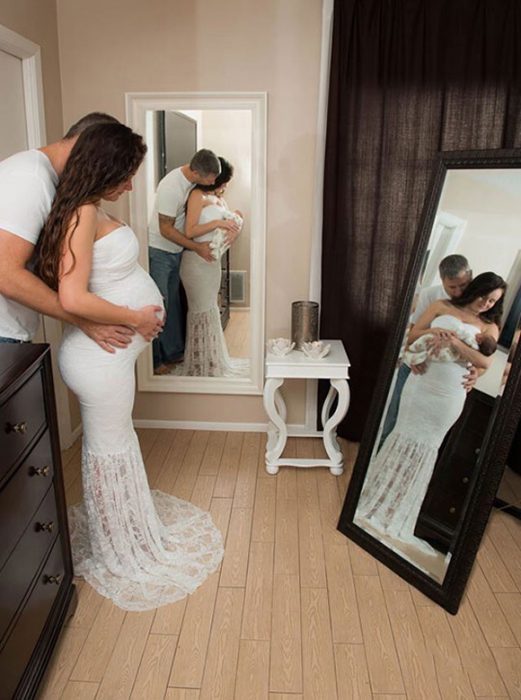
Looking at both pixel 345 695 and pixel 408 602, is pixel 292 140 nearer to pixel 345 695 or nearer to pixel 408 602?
pixel 408 602

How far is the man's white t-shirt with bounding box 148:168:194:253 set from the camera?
313 centimetres

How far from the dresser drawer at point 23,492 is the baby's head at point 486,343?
1479 mm

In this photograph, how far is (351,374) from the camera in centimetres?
332

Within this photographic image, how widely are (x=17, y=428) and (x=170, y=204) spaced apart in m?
1.90

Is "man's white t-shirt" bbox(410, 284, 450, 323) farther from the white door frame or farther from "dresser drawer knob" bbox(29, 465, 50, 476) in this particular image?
the white door frame

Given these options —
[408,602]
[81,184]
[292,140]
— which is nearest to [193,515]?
[408,602]

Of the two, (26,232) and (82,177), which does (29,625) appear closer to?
(26,232)

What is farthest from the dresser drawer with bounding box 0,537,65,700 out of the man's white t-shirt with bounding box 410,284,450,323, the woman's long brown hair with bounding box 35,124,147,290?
the man's white t-shirt with bounding box 410,284,450,323

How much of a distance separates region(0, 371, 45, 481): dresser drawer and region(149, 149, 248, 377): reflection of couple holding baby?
5.20ft

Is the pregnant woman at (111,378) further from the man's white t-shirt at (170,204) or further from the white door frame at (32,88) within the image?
the man's white t-shirt at (170,204)

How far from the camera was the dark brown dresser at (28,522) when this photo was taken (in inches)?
59.4

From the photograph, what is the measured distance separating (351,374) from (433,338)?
3.37ft

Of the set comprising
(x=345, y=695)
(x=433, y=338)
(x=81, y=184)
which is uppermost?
(x=81, y=184)

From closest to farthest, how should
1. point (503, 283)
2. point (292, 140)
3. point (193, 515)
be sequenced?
point (503, 283) < point (193, 515) < point (292, 140)
